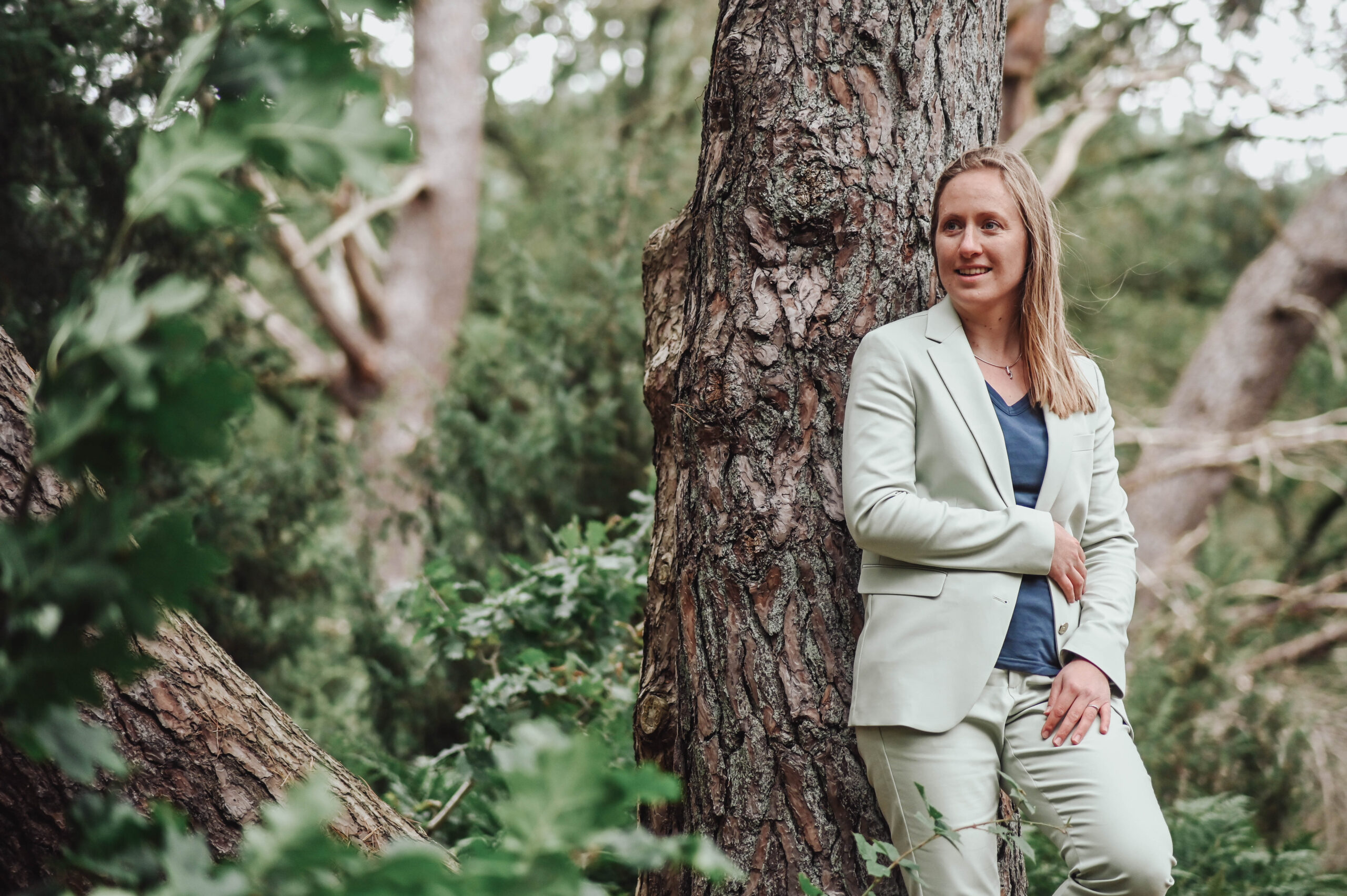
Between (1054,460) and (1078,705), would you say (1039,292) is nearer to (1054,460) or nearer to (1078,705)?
(1054,460)

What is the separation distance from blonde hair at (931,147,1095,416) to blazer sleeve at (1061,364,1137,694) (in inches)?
4.2

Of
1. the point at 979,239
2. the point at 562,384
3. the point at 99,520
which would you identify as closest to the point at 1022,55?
the point at 562,384

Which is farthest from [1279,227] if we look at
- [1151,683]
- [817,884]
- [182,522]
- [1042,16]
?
[182,522]

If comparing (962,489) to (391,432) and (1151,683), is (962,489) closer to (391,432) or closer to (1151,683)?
(1151,683)

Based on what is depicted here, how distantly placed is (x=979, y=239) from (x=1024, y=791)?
1.22 meters

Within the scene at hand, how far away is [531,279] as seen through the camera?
6273 mm

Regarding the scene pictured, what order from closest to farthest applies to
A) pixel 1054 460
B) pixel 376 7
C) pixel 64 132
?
pixel 376 7 < pixel 1054 460 < pixel 64 132

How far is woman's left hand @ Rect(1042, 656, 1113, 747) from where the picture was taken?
6.91 feet

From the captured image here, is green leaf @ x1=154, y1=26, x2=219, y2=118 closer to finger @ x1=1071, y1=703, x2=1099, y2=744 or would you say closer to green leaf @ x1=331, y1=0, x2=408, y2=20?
green leaf @ x1=331, y1=0, x2=408, y2=20

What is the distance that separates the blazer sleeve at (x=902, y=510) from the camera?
2.07 m

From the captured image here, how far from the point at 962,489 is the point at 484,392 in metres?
4.48

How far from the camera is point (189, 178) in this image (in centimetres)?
106

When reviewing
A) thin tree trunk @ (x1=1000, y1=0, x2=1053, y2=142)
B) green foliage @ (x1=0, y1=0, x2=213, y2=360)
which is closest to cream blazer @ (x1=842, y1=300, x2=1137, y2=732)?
green foliage @ (x1=0, y1=0, x2=213, y2=360)

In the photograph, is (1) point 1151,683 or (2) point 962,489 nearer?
(2) point 962,489
